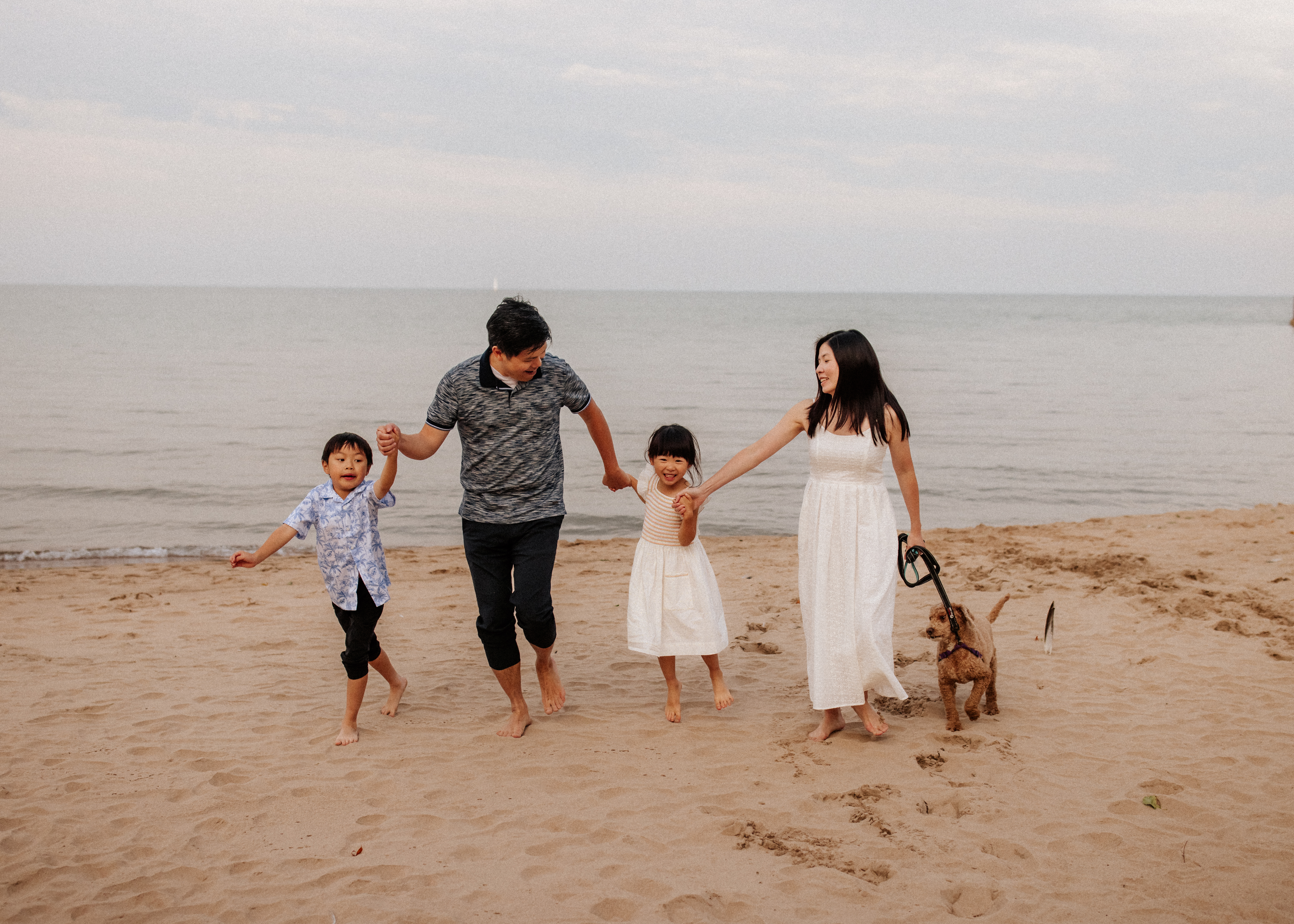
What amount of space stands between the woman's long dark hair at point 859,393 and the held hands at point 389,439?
1.98m

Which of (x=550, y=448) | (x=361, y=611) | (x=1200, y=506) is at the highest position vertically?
(x=550, y=448)

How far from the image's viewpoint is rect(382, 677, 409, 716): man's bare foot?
5160 mm

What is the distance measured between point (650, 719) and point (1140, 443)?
16079mm

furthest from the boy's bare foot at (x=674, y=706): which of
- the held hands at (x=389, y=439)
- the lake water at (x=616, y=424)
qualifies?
the lake water at (x=616, y=424)

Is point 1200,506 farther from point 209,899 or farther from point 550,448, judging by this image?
point 209,899

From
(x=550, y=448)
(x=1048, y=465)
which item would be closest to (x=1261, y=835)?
(x=550, y=448)

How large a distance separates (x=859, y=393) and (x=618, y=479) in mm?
1351

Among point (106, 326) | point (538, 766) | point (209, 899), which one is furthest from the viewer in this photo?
point (106, 326)

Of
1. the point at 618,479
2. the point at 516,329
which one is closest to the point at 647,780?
the point at 618,479

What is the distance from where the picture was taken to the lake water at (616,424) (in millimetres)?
12438

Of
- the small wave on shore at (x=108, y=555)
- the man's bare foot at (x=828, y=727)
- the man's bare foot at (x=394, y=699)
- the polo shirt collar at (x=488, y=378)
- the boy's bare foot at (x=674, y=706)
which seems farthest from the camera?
the small wave on shore at (x=108, y=555)

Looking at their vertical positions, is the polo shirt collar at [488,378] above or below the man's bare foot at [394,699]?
above

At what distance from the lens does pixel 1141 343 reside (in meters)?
51.8

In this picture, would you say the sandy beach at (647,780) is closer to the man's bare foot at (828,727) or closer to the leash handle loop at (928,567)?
the man's bare foot at (828,727)
